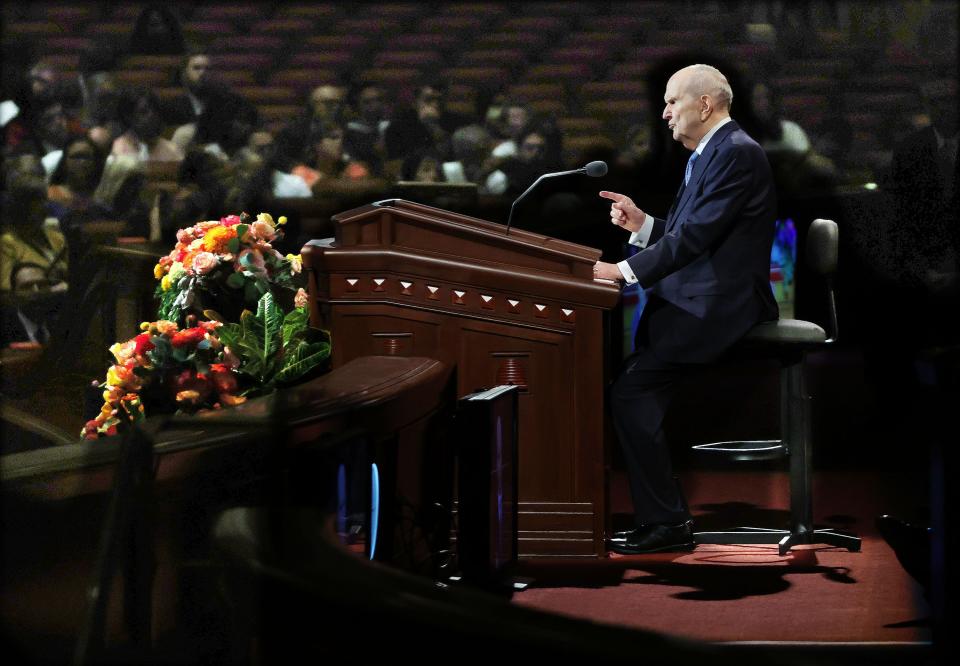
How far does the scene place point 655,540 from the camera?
3.50 metres

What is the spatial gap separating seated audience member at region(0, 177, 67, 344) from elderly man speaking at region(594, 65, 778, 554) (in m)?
2.71

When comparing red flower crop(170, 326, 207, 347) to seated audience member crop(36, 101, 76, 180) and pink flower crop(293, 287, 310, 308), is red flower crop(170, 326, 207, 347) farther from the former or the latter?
seated audience member crop(36, 101, 76, 180)

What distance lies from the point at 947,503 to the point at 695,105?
5.65ft

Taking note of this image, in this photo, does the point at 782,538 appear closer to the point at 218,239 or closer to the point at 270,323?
the point at 270,323

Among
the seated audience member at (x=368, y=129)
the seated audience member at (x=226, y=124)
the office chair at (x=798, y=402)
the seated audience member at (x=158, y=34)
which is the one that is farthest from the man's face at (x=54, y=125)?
the office chair at (x=798, y=402)

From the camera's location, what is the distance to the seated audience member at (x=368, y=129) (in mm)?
6691

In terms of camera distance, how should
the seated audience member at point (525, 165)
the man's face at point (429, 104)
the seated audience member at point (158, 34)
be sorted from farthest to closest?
the seated audience member at point (158, 34), the man's face at point (429, 104), the seated audience member at point (525, 165)

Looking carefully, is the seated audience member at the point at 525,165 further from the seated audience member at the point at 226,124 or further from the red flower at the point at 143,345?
the red flower at the point at 143,345

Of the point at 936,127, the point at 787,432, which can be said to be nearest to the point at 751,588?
the point at 787,432

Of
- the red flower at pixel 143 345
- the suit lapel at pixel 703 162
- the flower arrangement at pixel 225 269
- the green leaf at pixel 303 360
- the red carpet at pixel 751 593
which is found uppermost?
the suit lapel at pixel 703 162

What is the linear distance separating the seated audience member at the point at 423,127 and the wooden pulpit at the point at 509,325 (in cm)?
327

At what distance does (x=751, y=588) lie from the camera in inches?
125

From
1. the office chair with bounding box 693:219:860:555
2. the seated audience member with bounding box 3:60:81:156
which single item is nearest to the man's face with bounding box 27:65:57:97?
the seated audience member with bounding box 3:60:81:156

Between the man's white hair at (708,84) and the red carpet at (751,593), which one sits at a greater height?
the man's white hair at (708,84)
